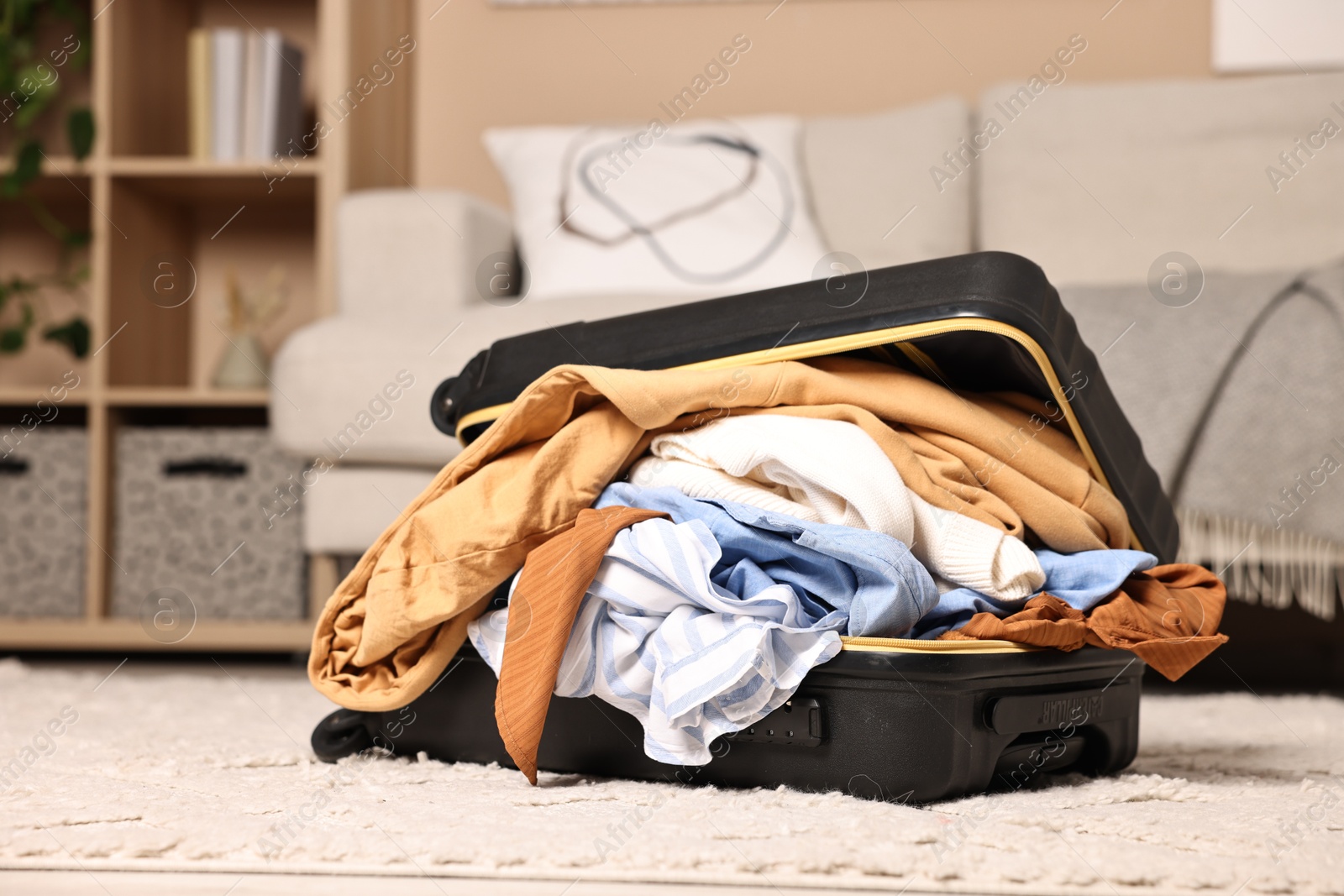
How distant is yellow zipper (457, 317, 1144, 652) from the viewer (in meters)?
0.67

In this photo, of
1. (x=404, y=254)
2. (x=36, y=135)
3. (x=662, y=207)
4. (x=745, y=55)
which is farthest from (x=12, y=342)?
(x=745, y=55)

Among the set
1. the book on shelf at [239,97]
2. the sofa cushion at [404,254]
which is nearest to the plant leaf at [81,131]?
the book on shelf at [239,97]

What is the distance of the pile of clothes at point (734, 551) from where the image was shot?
27.2 inches

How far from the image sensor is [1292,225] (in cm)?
179

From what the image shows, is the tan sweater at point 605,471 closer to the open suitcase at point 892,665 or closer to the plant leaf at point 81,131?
the open suitcase at point 892,665

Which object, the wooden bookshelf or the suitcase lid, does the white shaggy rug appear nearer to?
the suitcase lid

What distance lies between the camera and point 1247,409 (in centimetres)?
130

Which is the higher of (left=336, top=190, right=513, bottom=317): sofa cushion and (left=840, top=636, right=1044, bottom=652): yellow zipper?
(left=336, top=190, right=513, bottom=317): sofa cushion

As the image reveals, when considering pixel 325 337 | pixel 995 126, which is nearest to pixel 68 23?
pixel 325 337

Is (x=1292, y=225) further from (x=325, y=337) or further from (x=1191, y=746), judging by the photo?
(x=325, y=337)

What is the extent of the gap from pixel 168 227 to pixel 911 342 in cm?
191

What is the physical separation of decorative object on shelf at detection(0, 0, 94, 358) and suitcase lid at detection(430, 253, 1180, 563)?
1437 mm

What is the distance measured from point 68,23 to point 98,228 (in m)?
0.60

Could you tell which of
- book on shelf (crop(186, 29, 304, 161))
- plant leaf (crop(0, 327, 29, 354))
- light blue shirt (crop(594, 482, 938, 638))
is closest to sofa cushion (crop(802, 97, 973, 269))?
book on shelf (crop(186, 29, 304, 161))
